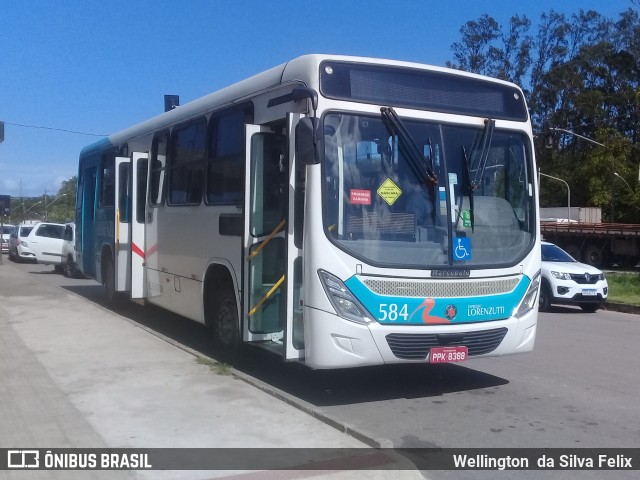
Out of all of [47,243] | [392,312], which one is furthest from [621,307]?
[47,243]

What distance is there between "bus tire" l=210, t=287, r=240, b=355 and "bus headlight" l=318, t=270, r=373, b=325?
82.0 inches

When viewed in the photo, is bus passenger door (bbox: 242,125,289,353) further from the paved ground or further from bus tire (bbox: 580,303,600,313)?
bus tire (bbox: 580,303,600,313)

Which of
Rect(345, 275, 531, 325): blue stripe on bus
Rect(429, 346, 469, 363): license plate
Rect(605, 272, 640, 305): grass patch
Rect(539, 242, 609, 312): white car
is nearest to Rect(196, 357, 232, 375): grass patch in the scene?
Rect(345, 275, 531, 325): blue stripe on bus

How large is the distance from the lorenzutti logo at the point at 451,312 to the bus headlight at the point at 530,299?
0.87 meters

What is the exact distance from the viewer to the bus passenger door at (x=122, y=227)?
523 inches

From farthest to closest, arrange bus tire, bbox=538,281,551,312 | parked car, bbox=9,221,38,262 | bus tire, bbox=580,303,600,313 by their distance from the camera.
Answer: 1. parked car, bbox=9,221,38,262
2. bus tire, bbox=580,303,600,313
3. bus tire, bbox=538,281,551,312

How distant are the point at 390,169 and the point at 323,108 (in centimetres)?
90

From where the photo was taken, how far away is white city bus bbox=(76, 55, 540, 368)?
7.48m

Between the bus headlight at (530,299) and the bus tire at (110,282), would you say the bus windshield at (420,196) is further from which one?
the bus tire at (110,282)

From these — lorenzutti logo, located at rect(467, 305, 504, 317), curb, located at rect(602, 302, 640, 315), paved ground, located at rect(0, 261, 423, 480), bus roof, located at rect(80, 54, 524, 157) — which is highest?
bus roof, located at rect(80, 54, 524, 157)

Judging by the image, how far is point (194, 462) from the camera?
5887mm

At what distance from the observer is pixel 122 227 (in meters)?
13.6

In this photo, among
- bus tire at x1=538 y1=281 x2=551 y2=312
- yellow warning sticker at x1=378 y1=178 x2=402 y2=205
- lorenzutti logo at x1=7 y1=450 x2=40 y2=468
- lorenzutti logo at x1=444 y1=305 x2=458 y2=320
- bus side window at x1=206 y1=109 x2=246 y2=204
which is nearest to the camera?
lorenzutti logo at x1=7 y1=450 x2=40 y2=468

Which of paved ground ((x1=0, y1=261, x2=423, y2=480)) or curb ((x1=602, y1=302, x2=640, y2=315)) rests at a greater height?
paved ground ((x1=0, y1=261, x2=423, y2=480))
